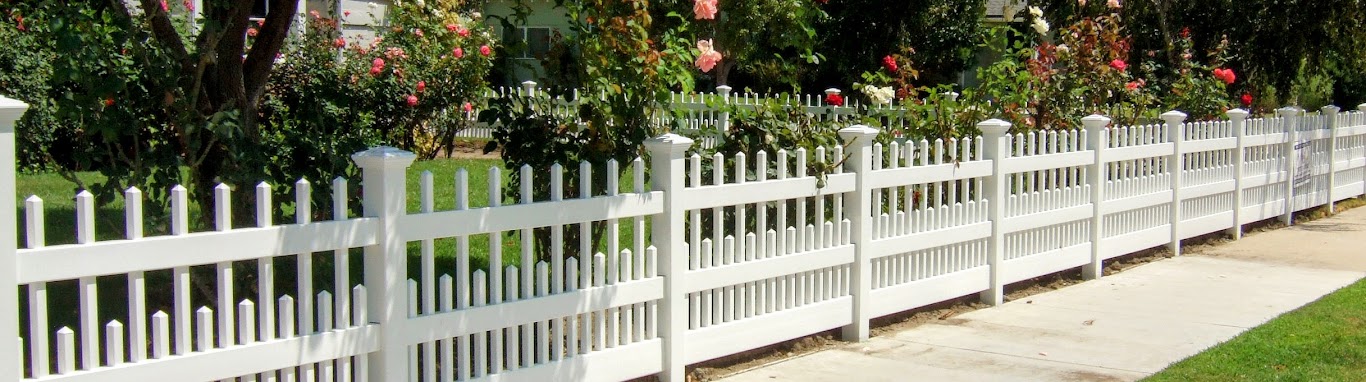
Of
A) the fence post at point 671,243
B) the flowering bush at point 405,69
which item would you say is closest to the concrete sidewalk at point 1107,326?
the fence post at point 671,243

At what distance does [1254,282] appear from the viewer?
9508mm

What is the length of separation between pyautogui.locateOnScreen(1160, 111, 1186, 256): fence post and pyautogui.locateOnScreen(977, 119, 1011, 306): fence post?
8.40ft

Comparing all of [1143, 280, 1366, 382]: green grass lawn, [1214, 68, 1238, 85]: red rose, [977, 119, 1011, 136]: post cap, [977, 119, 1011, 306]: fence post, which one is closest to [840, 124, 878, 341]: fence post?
[977, 119, 1011, 136]: post cap

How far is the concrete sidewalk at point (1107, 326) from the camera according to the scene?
6691 mm

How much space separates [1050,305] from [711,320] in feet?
9.95

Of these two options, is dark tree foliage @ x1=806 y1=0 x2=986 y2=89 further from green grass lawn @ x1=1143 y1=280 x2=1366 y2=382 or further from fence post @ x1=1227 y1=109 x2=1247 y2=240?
green grass lawn @ x1=1143 y1=280 x2=1366 y2=382

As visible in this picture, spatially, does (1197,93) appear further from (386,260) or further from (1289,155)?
(386,260)

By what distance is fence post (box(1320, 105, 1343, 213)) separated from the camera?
43.5 ft

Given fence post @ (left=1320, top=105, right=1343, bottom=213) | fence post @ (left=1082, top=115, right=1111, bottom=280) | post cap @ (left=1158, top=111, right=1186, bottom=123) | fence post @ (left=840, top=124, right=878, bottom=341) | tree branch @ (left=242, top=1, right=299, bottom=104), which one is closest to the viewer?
tree branch @ (left=242, top=1, right=299, bottom=104)

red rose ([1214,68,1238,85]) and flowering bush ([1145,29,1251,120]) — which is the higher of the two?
red rose ([1214,68,1238,85])

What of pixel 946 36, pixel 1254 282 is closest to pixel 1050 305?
pixel 1254 282

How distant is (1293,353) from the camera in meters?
6.88

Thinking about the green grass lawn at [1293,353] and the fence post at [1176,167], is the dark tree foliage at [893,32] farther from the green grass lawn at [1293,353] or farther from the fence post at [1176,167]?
the green grass lawn at [1293,353]

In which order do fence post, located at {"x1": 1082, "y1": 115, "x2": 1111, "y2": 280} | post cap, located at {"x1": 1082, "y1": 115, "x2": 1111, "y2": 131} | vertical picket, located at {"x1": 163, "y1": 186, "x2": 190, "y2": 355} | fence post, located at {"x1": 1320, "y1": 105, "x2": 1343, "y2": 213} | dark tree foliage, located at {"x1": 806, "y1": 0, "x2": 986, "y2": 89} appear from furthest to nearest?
1. dark tree foliage, located at {"x1": 806, "y1": 0, "x2": 986, "y2": 89}
2. fence post, located at {"x1": 1320, "y1": 105, "x2": 1343, "y2": 213}
3. fence post, located at {"x1": 1082, "y1": 115, "x2": 1111, "y2": 280}
4. post cap, located at {"x1": 1082, "y1": 115, "x2": 1111, "y2": 131}
5. vertical picket, located at {"x1": 163, "y1": 186, "x2": 190, "y2": 355}
